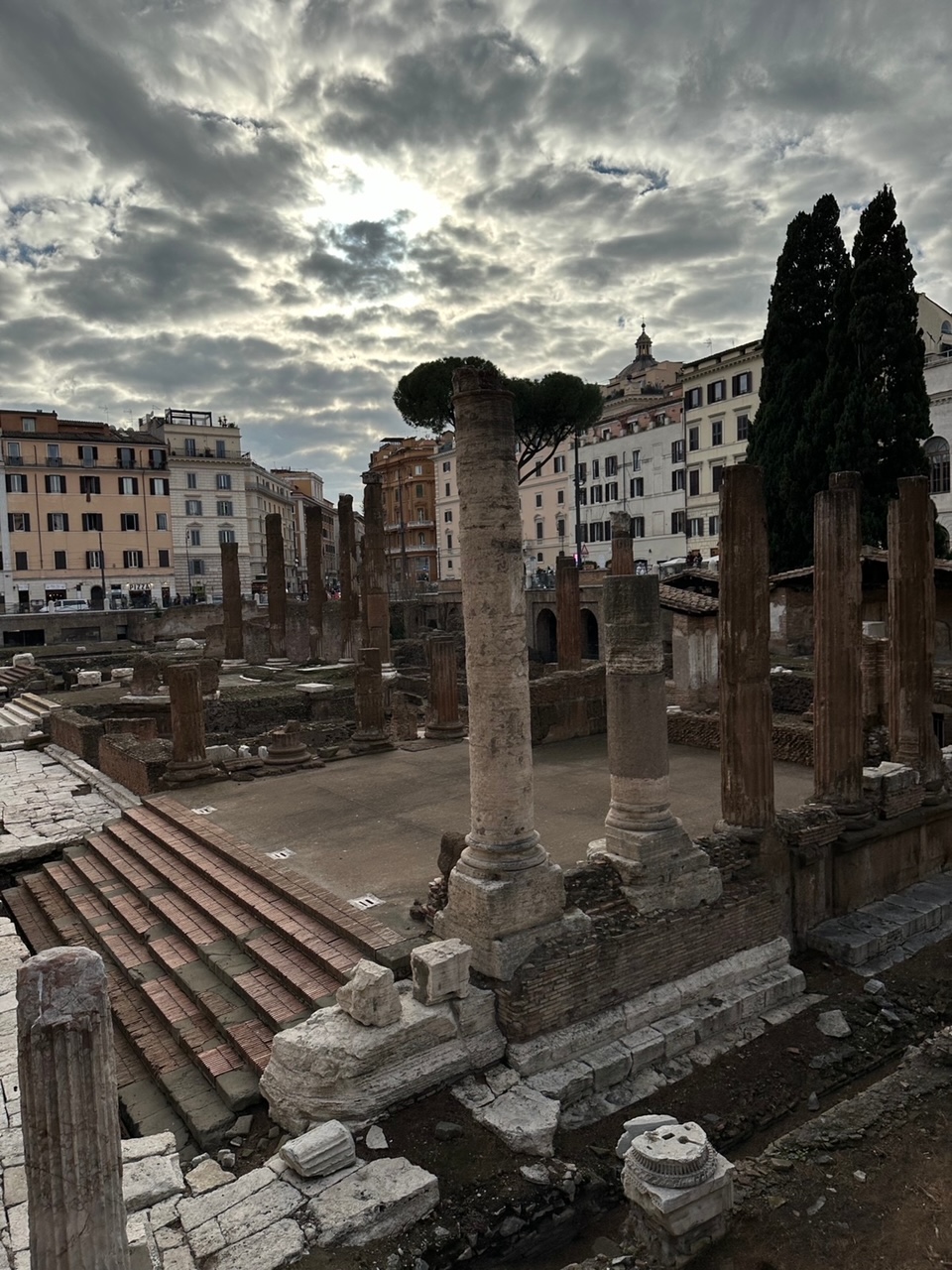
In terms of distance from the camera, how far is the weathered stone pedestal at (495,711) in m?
6.72

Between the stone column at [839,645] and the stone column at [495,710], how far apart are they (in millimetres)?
4627

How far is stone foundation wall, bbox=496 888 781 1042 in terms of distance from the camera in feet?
21.4

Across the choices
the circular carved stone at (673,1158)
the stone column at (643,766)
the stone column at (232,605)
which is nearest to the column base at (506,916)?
the stone column at (643,766)

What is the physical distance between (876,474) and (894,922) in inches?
766

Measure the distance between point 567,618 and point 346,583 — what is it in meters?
10.7

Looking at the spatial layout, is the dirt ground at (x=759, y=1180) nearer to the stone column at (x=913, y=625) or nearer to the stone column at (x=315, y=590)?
the stone column at (x=913, y=625)

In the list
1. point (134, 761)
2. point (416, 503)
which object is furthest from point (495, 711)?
point (416, 503)

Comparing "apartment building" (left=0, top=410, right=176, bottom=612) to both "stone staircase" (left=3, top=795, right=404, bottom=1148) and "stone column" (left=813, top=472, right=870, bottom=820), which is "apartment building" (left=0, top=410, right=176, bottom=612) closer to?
"stone staircase" (left=3, top=795, right=404, bottom=1148)

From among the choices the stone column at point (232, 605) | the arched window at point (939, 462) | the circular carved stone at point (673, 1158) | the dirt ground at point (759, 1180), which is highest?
the arched window at point (939, 462)

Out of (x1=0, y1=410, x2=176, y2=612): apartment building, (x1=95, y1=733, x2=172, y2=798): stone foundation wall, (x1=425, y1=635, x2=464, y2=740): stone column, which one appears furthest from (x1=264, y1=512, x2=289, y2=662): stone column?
(x1=0, y1=410, x2=176, y2=612): apartment building

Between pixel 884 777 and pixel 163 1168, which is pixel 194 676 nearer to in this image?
pixel 163 1168

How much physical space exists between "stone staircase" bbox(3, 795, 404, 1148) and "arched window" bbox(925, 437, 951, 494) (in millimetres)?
30855

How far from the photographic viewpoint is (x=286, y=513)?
256ft

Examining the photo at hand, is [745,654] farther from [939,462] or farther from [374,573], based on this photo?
[939,462]
